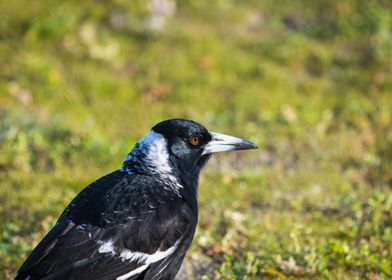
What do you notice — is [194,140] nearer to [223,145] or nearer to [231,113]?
[223,145]

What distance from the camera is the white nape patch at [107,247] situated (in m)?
4.42

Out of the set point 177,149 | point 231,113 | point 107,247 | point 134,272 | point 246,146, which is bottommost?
point 231,113

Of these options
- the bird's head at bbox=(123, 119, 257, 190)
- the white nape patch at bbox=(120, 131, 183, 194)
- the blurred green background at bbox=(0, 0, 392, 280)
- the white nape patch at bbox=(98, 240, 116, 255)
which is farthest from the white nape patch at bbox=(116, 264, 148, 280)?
the blurred green background at bbox=(0, 0, 392, 280)

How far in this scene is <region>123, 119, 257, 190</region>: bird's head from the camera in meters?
5.22

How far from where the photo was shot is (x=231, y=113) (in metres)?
10.4

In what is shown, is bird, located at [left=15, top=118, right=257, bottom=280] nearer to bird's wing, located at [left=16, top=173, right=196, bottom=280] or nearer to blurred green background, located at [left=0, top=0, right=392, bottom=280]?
bird's wing, located at [left=16, top=173, right=196, bottom=280]

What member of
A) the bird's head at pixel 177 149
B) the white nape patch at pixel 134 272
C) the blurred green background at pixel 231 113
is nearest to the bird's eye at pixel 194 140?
the bird's head at pixel 177 149

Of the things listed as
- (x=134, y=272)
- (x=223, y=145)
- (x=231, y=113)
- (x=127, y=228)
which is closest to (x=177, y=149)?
(x=223, y=145)

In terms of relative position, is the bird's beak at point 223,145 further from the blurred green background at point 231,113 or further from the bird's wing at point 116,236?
the blurred green background at point 231,113

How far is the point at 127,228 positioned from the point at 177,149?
3.45 ft

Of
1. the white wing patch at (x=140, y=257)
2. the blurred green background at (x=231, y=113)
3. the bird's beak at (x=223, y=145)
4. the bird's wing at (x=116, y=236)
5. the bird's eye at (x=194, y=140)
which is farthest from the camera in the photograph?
the blurred green background at (x=231, y=113)

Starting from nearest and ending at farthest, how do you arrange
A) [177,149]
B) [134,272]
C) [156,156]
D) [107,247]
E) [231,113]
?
[107,247] → [134,272] → [156,156] → [177,149] → [231,113]

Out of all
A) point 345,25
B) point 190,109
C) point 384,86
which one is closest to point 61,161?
point 190,109

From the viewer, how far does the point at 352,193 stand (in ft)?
26.0
